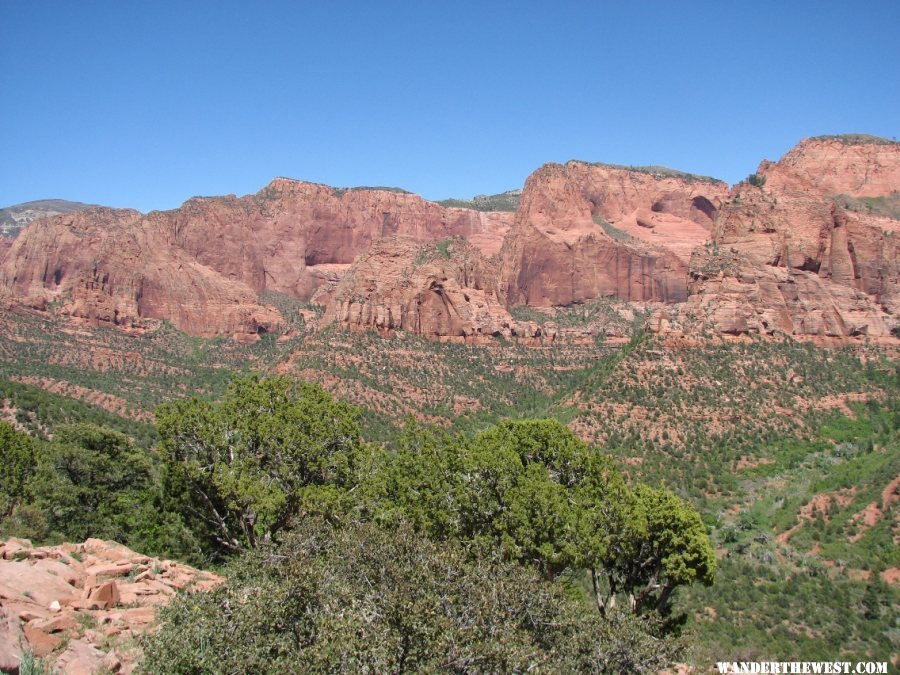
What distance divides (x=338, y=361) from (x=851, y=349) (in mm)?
54449

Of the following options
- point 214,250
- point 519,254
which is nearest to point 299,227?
point 214,250

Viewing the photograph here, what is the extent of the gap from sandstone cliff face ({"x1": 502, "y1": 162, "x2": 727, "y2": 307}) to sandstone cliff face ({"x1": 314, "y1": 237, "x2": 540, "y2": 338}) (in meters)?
31.6

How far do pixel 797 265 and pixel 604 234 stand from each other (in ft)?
184

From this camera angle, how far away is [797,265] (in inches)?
3120

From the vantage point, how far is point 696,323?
226ft

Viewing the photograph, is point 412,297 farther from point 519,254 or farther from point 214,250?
point 214,250

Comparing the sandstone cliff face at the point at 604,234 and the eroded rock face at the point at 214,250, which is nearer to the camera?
the eroded rock face at the point at 214,250

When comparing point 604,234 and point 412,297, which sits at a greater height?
point 604,234

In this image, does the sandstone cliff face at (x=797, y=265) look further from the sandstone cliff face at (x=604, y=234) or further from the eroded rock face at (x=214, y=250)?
the eroded rock face at (x=214, y=250)

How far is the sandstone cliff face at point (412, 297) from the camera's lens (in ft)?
290

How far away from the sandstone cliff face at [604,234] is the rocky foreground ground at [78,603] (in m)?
110

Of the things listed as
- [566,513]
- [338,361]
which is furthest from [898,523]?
[338,361]

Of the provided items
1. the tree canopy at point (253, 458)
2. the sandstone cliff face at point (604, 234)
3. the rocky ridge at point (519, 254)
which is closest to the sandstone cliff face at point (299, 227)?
the rocky ridge at point (519, 254)

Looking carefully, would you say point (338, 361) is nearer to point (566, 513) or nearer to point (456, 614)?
point (566, 513)
